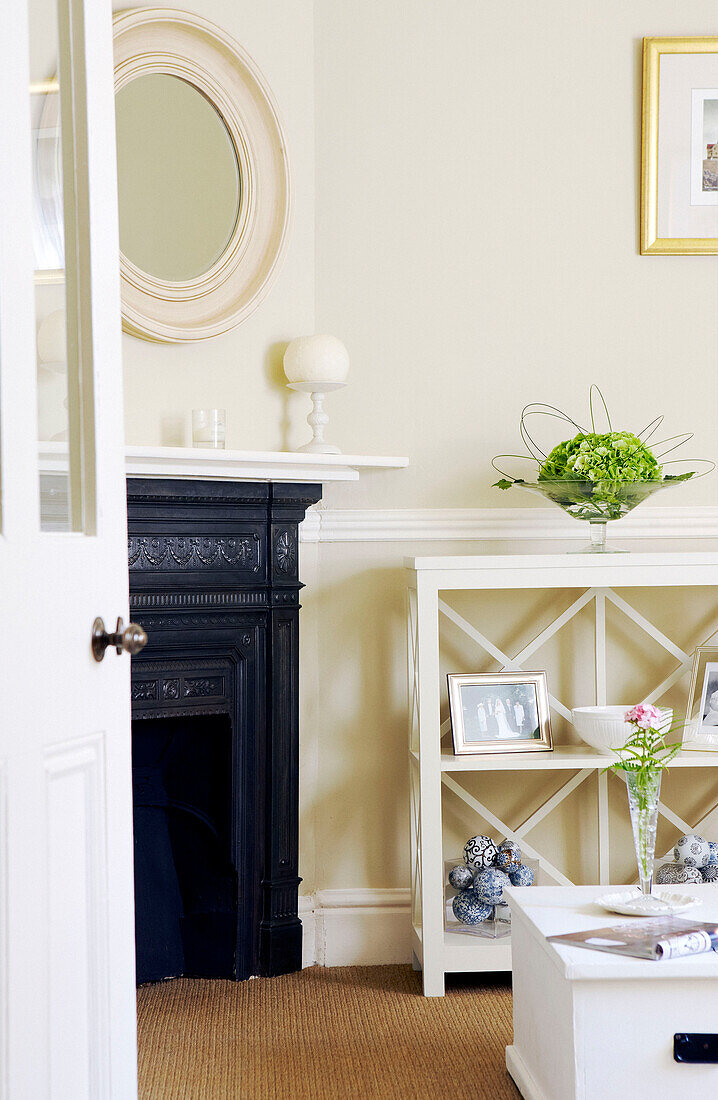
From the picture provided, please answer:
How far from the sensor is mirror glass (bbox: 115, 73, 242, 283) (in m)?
2.67

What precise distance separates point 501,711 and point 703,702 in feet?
1.77

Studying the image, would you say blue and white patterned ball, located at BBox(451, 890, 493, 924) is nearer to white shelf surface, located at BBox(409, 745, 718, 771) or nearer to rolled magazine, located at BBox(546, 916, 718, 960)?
white shelf surface, located at BBox(409, 745, 718, 771)

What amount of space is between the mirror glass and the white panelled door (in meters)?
1.16

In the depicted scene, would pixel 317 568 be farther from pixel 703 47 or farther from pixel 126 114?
pixel 703 47

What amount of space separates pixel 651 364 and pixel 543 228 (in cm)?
48

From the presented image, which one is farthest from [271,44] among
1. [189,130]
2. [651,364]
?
[651,364]

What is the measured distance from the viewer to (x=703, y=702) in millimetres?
2846

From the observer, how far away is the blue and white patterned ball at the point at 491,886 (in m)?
2.65

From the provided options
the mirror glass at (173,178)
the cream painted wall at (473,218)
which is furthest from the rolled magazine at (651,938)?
the mirror glass at (173,178)

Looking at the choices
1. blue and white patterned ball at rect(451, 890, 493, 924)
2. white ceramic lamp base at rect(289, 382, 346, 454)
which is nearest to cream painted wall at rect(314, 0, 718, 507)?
white ceramic lamp base at rect(289, 382, 346, 454)

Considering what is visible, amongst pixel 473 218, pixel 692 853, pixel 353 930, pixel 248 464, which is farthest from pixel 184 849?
pixel 473 218

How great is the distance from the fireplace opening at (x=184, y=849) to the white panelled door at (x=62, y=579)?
4.17 feet

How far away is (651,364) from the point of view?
119 inches

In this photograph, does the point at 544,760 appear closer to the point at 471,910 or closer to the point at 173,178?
the point at 471,910
